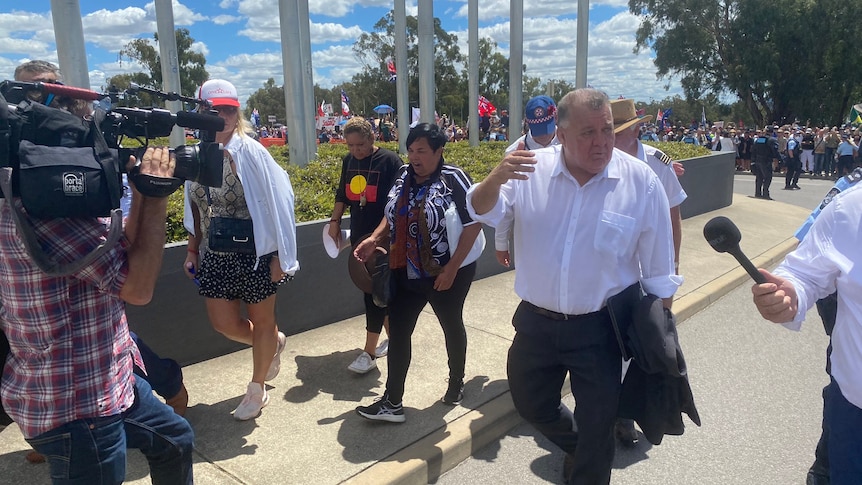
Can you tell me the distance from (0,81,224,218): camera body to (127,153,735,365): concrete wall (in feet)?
8.36

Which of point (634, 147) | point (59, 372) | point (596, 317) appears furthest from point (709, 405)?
point (59, 372)

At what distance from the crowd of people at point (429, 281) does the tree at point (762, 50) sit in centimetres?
3589

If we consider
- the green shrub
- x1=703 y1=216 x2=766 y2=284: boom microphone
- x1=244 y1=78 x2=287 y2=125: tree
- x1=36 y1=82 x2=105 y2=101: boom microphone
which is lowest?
the green shrub

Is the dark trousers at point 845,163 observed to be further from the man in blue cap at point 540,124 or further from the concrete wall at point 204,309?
the concrete wall at point 204,309

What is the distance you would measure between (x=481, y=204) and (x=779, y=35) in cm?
3822

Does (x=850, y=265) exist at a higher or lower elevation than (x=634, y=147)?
lower

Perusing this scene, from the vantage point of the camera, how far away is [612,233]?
2.70 m

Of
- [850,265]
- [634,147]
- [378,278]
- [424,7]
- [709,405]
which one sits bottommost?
[709,405]

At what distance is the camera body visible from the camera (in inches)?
67.1

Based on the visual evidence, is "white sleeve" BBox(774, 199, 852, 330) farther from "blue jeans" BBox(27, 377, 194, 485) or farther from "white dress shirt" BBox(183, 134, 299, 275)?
"white dress shirt" BBox(183, 134, 299, 275)

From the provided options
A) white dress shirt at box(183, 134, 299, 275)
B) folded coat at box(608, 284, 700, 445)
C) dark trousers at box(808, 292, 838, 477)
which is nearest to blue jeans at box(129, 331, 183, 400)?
white dress shirt at box(183, 134, 299, 275)

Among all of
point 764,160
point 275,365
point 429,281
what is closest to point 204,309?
point 275,365

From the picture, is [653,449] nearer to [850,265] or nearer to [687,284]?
[850,265]

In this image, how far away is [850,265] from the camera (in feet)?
6.47
